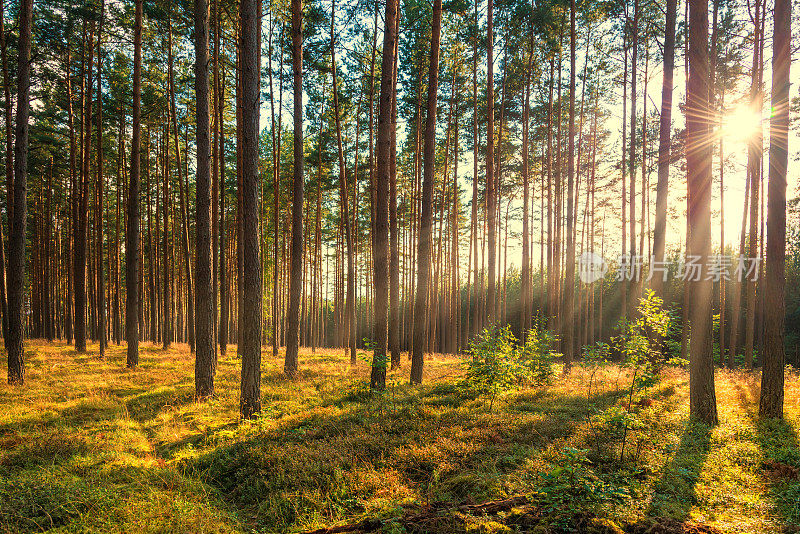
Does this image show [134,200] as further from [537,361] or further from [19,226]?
[537,361]

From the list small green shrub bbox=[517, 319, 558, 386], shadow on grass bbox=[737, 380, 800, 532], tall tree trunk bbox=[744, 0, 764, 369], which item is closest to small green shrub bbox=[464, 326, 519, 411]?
small green shrub bbox=[517, 319, 558, 386]

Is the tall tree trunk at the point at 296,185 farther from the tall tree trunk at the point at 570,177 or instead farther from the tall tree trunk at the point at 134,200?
the tall tree trunk at the point at 570,177

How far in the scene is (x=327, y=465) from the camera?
184 inches

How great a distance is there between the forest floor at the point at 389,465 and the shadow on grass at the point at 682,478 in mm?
24

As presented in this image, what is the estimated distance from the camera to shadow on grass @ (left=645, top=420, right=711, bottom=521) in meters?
3.70

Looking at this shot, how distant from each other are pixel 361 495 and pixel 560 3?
670 inches

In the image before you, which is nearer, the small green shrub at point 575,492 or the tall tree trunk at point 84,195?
the small green shrub at point 575,492

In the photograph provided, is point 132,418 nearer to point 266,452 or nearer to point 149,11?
point 266,452

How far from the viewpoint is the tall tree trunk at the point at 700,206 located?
21.4 feet

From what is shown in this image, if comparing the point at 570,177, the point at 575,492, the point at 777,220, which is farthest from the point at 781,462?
the point at 570,177

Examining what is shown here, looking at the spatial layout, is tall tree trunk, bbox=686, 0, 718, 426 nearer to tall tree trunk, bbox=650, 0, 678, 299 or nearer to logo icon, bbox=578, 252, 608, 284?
tall tree trunk, bbox=650, 0, 678, 299

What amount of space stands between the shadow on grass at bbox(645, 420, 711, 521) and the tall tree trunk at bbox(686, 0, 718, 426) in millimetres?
906

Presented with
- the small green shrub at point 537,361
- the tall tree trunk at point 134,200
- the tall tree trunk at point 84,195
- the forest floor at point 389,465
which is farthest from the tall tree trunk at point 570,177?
the tall tree trunk at point 84,195

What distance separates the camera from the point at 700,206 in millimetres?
6613
